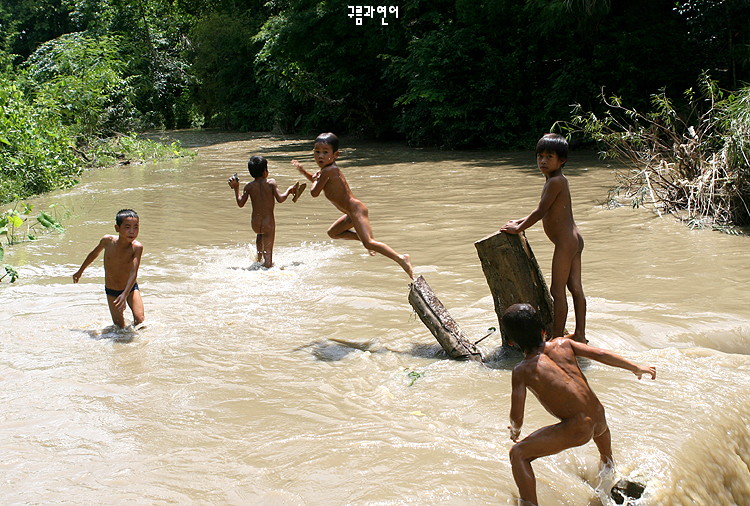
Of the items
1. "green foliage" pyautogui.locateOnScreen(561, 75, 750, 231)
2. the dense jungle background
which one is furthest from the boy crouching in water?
the dense jungle background

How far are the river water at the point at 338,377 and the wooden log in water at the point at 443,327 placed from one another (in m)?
0.13

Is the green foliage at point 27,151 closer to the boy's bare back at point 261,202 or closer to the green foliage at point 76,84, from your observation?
the green foliage at point 76,84

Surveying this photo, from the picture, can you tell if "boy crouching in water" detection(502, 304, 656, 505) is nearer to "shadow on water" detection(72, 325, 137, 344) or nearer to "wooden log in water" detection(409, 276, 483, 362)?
"wooden log in water" detection(409, 276, 483, 362)

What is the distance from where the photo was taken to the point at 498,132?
832 inches

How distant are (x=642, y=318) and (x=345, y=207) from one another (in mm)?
2761

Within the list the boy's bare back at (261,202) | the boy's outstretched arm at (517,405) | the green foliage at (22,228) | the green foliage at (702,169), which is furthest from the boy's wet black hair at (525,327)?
the green foliage at (702,169)

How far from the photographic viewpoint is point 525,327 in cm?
351

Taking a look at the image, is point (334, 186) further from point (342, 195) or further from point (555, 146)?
point (555, 146)

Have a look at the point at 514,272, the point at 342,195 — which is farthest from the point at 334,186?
the point at 514,272

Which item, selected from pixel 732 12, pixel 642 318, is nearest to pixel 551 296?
pixel 642 318

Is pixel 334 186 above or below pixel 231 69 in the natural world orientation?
below

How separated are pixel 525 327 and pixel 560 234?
178cm

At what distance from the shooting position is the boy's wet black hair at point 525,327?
351 cm

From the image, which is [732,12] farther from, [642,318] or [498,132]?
[642,318]
